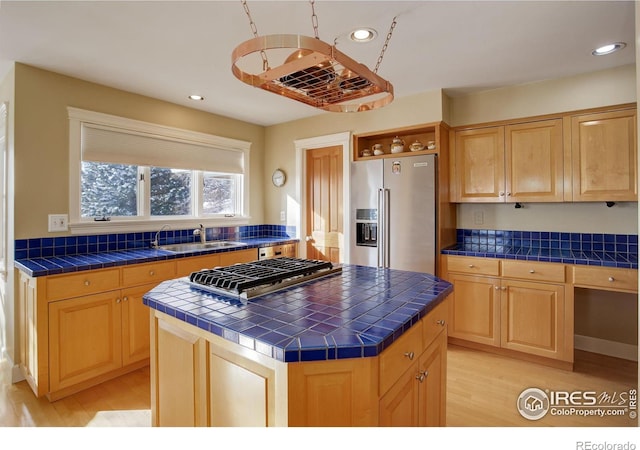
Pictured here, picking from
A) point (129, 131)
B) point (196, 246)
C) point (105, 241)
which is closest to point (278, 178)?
point (196, 246)

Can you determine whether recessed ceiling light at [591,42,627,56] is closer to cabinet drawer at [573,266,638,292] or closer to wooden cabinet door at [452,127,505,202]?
wooden cabinet door at [452,127,505,202]

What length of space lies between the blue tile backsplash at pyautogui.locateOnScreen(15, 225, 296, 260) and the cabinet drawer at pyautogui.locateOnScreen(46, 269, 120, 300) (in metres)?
0.54

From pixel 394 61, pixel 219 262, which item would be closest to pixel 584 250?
pixel 394 61

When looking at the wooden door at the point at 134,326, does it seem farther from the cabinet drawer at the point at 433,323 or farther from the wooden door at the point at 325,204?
the cabinet drawer at the point at 433,323

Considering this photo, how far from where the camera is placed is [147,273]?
2697 millimetres

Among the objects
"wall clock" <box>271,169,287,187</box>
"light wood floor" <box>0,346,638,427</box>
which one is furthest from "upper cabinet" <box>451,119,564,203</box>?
"wall clock" <box>271,169,287,187</box>

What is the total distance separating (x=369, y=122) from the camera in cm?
359

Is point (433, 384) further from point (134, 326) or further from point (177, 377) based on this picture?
point (134, 326)

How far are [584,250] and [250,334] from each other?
306cm

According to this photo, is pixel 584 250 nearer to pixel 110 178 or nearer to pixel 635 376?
pixel 635 376

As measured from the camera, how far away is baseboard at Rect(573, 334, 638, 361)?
2799mm

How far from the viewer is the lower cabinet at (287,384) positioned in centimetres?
107

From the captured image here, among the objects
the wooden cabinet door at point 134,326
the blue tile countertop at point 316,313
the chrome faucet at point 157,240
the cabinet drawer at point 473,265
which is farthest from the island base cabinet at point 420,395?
the chrome faucet at point 157,240

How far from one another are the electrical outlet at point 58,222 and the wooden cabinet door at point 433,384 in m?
2.83
